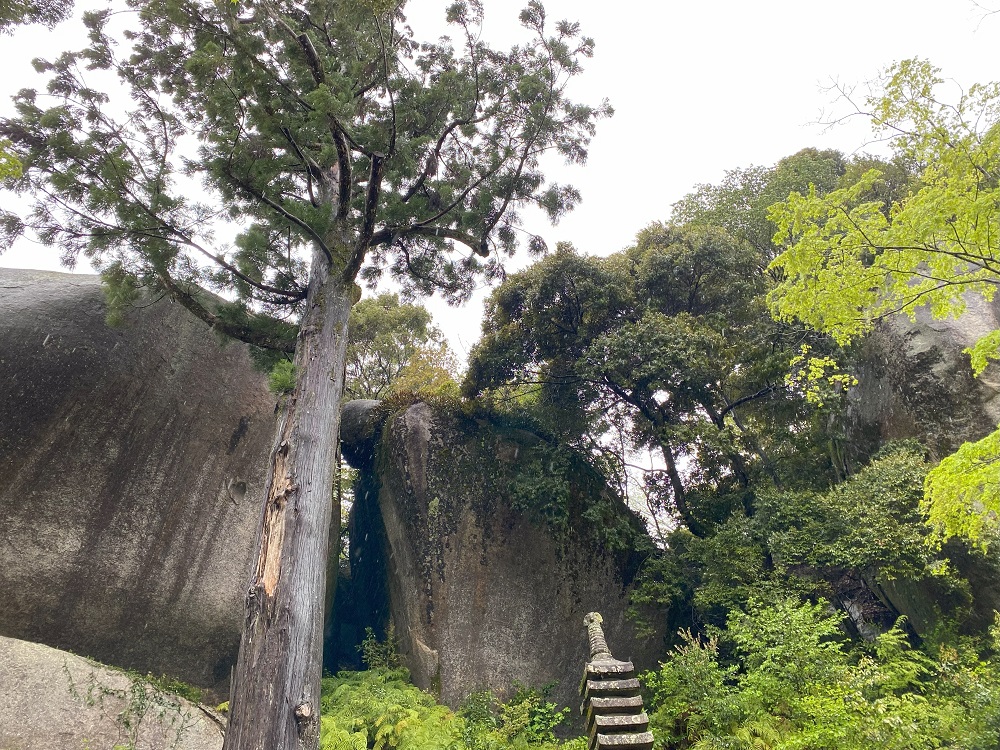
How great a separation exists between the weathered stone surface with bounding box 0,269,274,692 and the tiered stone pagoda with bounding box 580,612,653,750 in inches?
320

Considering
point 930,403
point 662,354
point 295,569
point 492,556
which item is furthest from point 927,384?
point 295,569

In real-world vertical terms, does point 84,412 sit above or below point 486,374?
below

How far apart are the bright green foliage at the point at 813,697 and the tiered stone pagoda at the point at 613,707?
242cm

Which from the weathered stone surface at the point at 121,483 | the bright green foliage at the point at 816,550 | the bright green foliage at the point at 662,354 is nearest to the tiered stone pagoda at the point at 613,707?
the bright green foliage at the point at 816,550

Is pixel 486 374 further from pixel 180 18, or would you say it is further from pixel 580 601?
pixel 180 18

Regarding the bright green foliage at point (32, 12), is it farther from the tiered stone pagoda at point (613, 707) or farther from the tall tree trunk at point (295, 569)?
the tiered stone pagoda at point (613, 707)

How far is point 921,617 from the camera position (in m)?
9.77

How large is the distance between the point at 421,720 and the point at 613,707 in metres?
5.29

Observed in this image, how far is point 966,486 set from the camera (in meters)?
5.90

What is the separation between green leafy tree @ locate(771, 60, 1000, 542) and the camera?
5.86m

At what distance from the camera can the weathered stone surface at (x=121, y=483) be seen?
9.43m

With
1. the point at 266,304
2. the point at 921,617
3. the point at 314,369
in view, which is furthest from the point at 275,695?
the point at 921,617

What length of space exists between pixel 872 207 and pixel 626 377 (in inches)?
230

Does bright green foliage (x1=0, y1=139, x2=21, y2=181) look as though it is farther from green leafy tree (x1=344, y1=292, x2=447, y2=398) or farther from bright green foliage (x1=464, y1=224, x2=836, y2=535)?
green leafy tree (x1=344, y1=292, x2=447, y2=398)
